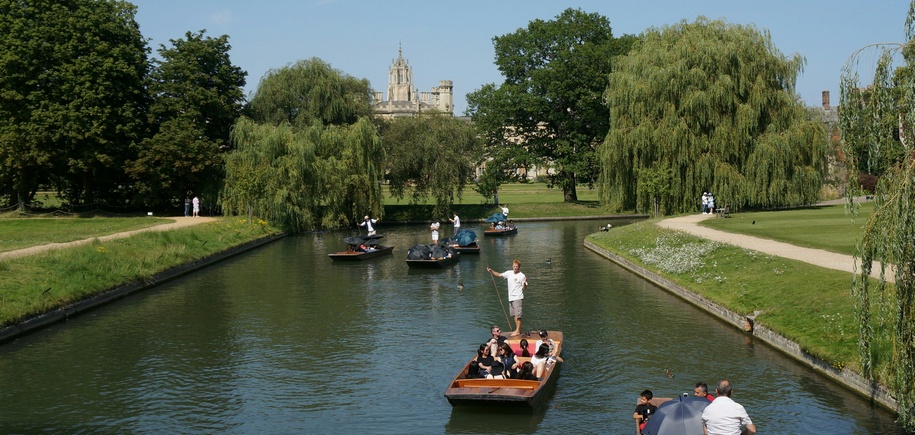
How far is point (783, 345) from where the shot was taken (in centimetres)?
1994

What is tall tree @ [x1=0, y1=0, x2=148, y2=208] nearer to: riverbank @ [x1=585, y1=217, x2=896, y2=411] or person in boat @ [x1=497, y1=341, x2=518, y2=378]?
riverbank @ [x1=585, y1=217, x2=896, y2=411]

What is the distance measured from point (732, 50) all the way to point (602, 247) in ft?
61.6

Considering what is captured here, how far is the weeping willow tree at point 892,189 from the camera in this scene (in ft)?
43.3

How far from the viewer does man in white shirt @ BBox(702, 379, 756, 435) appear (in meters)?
11.8

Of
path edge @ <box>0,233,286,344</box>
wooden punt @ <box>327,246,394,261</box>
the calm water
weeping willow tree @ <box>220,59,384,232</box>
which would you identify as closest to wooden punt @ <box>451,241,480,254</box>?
wooden punt @ <box>327,246,394,261</box>

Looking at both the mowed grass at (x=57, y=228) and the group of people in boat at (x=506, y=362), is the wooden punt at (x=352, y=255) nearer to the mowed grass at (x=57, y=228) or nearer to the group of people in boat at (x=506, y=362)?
the mowed grass at (x=57, y=228)

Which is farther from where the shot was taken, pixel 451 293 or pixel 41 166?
pixel 41 166

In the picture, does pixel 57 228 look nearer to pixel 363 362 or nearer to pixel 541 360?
pixel 363 362

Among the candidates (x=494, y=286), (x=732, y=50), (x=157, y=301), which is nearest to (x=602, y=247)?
(x=494, y=286)

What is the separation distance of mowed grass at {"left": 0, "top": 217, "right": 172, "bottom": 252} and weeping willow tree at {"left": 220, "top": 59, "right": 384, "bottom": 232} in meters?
6.36

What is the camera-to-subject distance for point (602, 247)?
143 feet

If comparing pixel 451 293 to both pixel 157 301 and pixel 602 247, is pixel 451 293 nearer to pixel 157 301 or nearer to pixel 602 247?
pixel 157 301

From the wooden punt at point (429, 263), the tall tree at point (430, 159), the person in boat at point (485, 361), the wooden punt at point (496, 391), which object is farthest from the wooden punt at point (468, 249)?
the wooden punt at point (496, 391)

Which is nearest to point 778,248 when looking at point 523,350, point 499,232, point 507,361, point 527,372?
point 523,350
